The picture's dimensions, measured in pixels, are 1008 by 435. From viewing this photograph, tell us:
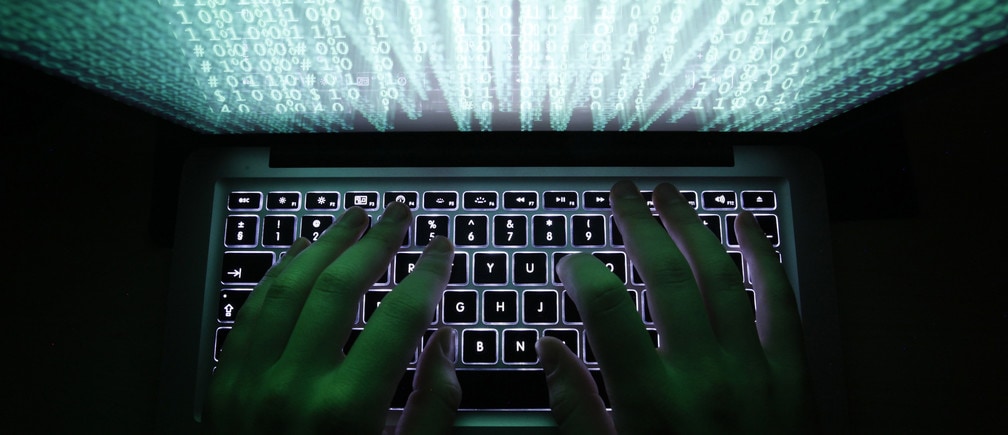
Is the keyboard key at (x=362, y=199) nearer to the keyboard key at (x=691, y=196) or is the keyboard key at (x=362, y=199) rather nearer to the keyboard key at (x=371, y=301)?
the keyboard key at (x=371, y=301)

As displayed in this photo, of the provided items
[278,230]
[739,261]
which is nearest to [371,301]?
[278,230]

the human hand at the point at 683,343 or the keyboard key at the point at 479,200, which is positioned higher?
the keyboard key at the point at 479,200

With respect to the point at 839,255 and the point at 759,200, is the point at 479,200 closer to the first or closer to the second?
the point at 759,200

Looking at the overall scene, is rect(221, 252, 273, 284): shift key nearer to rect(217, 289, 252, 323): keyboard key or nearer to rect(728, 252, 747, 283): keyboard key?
rect(217, 289, 252, 323): keyboard key

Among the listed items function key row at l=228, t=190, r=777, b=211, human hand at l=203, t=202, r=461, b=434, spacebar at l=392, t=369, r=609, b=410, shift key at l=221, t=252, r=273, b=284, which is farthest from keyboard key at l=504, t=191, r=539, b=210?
shift key at l=221, t=252, r=273, b=284

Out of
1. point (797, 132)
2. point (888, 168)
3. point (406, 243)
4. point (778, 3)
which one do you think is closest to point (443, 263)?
point (406, 243)

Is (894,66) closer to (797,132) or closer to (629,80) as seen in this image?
(797,132)

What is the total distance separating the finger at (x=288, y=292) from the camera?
476mm

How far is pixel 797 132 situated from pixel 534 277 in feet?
1.45

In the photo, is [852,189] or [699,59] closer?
[699,59]

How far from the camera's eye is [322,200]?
23.3 inches

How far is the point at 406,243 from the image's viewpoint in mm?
579

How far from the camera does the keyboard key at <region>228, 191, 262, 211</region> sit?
1.95ft

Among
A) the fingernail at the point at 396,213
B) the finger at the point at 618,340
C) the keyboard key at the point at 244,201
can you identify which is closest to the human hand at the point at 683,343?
the finger at the point at 618,340
